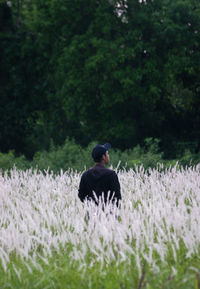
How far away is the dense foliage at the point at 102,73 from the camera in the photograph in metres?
20.5

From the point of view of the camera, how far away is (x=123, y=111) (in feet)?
73.2

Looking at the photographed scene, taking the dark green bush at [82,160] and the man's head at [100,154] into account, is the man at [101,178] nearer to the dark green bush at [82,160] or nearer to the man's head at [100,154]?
the man's head at [100,154]

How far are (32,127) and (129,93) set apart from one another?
26.9 feet

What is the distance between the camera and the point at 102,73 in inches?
858

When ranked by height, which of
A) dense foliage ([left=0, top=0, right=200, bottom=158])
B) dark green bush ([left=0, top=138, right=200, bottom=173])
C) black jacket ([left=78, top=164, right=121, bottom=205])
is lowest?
dark green bush ([left=0, top=138, right=200, bottom=173])

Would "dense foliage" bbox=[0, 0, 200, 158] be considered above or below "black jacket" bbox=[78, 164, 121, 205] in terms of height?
above

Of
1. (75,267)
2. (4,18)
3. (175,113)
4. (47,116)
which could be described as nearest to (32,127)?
(47,116)

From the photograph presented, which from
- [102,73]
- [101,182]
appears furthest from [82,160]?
[102,73]

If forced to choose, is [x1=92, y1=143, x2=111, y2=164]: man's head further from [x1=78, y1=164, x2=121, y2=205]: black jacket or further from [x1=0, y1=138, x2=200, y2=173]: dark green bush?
[x1=0, y1=138, x2=200, y2=173]: dark green bush

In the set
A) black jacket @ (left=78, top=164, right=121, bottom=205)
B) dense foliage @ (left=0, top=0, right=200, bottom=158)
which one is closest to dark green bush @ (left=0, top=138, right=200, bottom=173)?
dense foliage @ (left=0, top=0, right=200, bottom=158)

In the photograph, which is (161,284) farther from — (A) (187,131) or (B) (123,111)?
(A) (187,131)

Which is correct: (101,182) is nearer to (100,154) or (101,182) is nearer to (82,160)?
(100,154)

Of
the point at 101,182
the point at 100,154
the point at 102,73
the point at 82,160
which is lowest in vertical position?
the point at 82,160

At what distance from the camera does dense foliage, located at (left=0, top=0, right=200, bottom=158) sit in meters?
20.5
